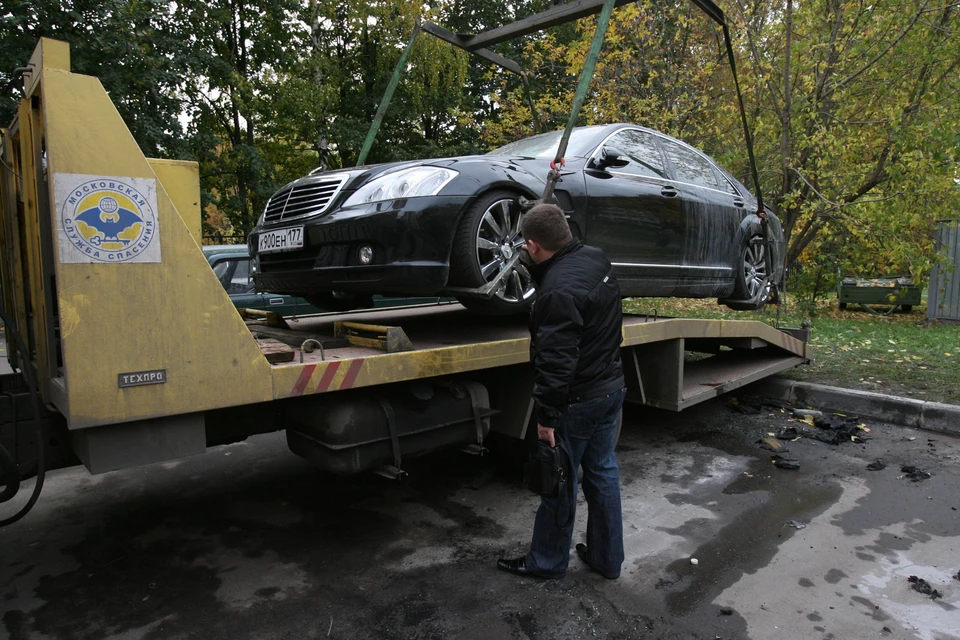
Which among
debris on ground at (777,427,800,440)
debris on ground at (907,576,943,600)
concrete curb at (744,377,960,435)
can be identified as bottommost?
debris on ground at (777,427,800,440)

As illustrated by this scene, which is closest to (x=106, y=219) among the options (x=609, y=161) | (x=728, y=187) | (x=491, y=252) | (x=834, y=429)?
(x=491, y=252)

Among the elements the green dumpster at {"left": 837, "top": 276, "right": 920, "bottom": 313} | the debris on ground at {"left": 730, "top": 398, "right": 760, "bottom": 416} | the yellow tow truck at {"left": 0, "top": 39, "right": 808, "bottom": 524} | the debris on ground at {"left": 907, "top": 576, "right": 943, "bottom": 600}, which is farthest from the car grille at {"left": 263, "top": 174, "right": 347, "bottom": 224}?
the green dumpster at {"left": 837, "top": 276, "right": 920, "bottom": 313}

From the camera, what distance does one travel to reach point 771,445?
15.7 ft

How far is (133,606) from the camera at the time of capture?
8.61ft

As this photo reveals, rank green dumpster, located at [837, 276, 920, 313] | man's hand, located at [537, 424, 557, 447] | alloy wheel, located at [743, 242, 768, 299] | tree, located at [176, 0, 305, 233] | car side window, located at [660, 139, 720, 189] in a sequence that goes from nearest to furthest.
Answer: man's hand, located at [537, 424, 557, 447] → car side window, located at [660, 139, 720, 189] → alloy wheel, located at [743, 242, 768, 299] → tree, located at [176, 0, 305, 233] → green dumpster, located at [837, 276, 920, 313]

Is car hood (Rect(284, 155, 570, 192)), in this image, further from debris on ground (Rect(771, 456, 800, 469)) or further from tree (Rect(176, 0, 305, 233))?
tree (Rect(176, 0, 305, 233))

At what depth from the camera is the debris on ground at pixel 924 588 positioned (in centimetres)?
268

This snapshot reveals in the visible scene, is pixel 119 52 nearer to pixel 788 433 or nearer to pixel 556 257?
pixel 556 257

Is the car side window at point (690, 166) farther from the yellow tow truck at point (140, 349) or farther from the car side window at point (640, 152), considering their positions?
the yellow tow truck at point (140, 349)

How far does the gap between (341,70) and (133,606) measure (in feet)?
Answer: 55.8

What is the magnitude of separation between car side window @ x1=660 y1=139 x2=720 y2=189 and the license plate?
3199 millimetres

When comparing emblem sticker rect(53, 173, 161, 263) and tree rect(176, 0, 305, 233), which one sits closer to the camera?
emblem sticker rect(53, 173, 161, 263)

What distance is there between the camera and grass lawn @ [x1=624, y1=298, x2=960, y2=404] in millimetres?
6090

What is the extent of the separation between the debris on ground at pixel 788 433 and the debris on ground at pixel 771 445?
0.15 meters
